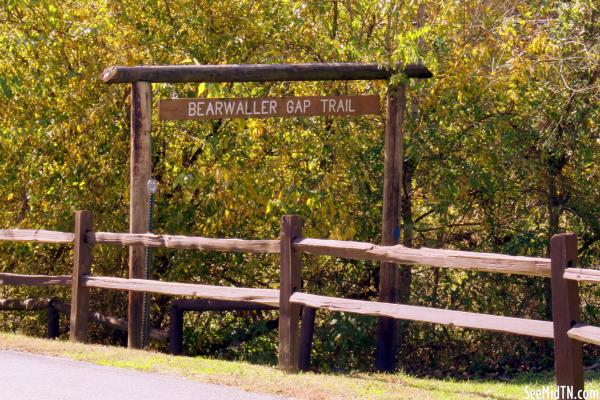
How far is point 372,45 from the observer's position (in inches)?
512

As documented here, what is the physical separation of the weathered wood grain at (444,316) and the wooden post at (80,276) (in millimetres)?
3234

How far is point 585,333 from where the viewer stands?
7.00 m

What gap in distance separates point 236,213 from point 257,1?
3.06m

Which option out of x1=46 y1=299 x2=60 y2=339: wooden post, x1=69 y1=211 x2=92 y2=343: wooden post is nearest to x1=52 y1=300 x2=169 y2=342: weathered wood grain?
x1=46 y1=299 x2=60 y2=339: wooden post

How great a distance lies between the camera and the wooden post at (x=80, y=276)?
11273 mm

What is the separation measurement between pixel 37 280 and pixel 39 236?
33.4 inches

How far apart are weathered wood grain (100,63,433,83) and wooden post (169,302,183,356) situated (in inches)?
116

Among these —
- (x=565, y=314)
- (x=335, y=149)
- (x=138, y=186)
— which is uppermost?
(x=335, y=149)

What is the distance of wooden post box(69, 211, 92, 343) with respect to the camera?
11.3 metres

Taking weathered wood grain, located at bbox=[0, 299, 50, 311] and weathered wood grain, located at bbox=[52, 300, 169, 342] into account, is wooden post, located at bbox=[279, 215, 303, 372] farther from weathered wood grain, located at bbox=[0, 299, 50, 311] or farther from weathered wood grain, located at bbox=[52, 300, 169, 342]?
weathered wood grain, located at bbox=[0, 299, 50, 311]

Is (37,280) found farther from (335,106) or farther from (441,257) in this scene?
(441,257)

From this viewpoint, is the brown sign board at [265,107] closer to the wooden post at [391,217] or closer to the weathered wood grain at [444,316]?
the wooden post at [391,217]

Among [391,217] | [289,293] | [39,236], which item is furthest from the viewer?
[39,236]

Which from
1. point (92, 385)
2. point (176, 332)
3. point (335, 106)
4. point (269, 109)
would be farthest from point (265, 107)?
point (92, 385)
